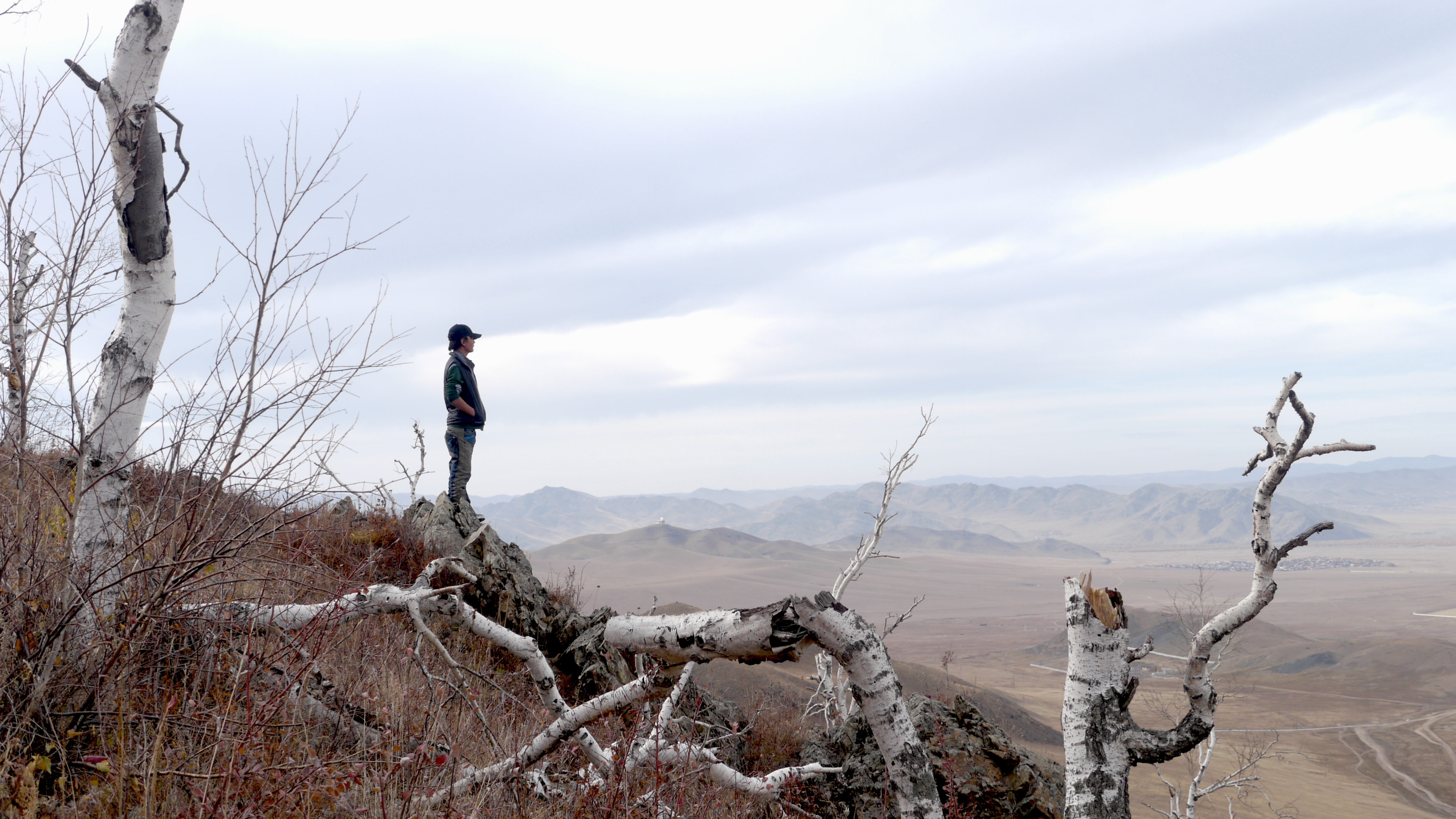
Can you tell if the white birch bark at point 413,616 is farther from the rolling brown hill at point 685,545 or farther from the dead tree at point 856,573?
the rolling brown hill at point 685,545

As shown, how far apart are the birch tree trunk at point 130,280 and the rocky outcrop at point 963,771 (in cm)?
572

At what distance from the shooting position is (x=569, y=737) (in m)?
3.91

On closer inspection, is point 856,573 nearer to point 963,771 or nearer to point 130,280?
point 963,771

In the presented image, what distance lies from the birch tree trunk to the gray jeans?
5.13 meters

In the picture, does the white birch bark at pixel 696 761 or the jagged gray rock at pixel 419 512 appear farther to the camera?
the jagged gray rock at pixel 419 512

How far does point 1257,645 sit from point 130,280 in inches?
4446

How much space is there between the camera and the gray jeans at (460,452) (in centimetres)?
867

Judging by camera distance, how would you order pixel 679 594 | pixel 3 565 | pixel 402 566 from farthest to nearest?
pixel 679 594
pixel 402 566
pixel 3 565

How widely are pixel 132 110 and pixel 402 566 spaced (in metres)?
6.46

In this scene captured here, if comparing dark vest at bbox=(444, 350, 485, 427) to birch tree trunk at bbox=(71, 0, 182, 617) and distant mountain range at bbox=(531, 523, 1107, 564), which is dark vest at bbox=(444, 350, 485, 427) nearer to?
birch tree trunk at bbox=(71, 0, 182, 617)

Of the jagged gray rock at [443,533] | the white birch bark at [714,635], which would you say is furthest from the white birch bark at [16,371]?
the jagged gray rock at [443,533]

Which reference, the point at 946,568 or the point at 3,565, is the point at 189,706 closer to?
the point at 3,565

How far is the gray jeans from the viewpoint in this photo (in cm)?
867

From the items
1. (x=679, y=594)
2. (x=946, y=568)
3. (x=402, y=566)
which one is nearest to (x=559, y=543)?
(x=679, y=594)
